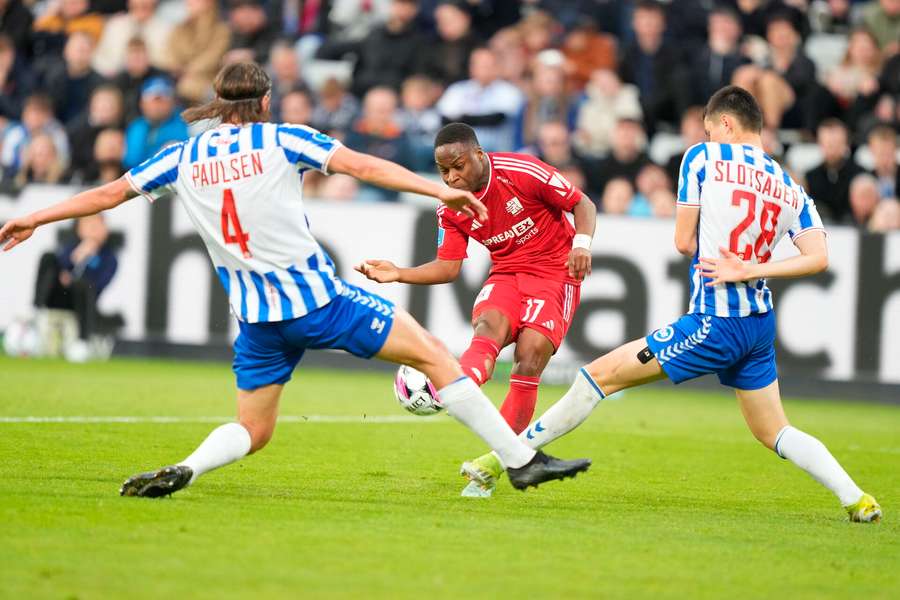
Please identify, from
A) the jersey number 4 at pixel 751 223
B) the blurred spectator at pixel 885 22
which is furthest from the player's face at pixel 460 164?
the blurred spectator at pixel 885 22

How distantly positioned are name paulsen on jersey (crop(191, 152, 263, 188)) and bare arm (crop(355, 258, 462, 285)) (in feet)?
3.44

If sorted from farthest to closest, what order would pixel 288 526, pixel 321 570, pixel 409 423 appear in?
pixel 409 423 < pixel 288 526 < pixel 321 570

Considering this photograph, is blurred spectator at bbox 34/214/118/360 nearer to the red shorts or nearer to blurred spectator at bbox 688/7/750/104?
blurred spectator at bbox 688/7/750/104

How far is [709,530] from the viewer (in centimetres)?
696

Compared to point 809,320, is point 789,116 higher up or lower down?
higher up

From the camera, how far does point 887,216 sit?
15.7 meters

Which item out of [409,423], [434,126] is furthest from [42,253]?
[409,423]

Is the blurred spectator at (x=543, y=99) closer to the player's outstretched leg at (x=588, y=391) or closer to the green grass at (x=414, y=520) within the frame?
the green grass at (x=414, y=520)

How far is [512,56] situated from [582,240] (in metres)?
10.9

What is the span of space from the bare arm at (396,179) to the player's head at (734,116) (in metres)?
1.66

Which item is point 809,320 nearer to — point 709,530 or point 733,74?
point 733,74

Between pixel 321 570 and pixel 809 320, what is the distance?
1096cm

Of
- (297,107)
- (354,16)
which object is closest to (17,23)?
(354,16)

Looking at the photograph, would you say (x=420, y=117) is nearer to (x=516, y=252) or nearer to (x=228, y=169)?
(x=516, y=252)
